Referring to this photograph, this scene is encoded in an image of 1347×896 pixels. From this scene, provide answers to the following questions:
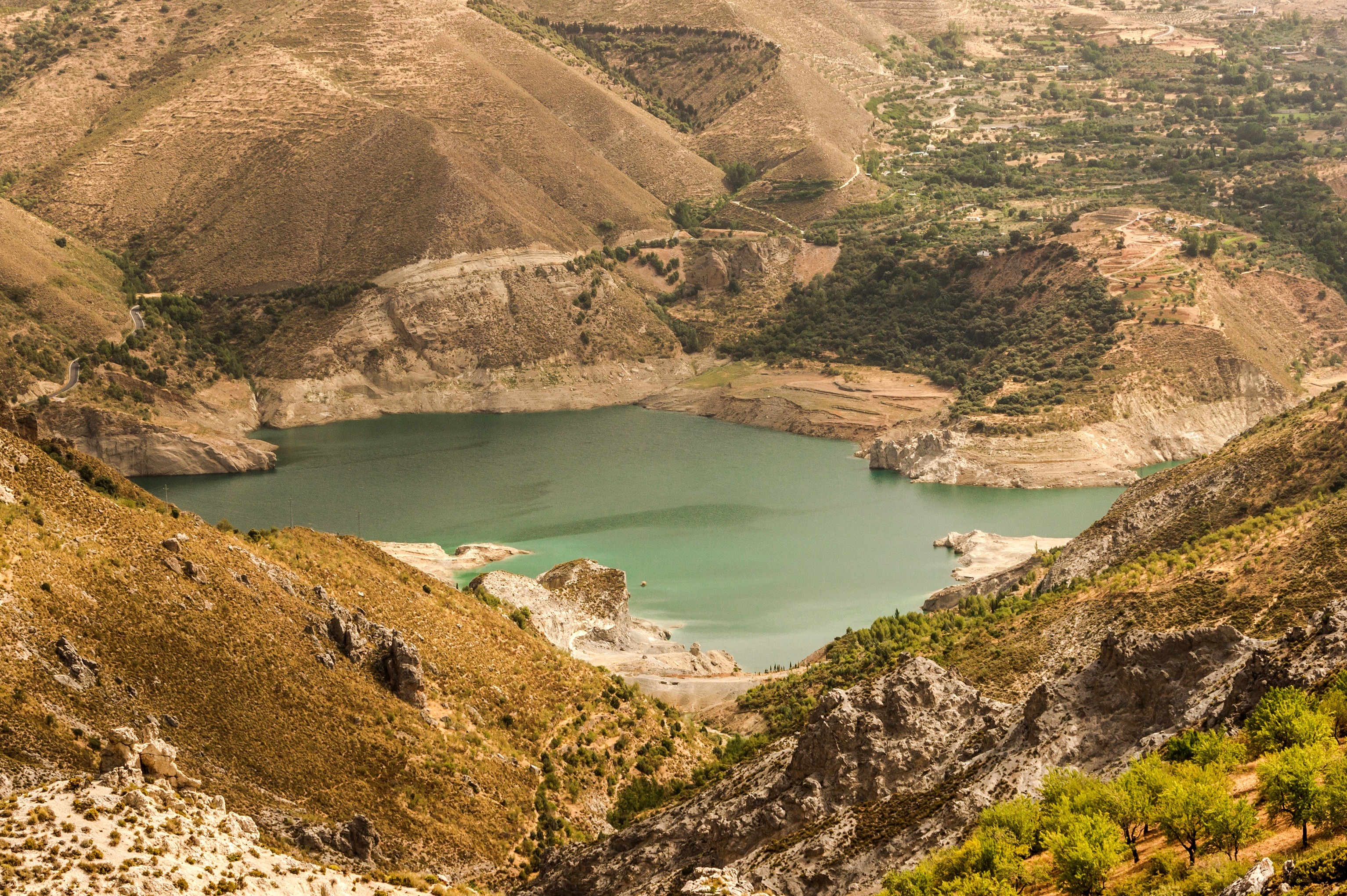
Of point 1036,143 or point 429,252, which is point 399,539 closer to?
point 429,252

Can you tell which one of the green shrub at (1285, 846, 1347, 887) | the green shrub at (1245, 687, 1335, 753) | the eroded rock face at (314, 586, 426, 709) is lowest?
the eroded rock face at (314, 586, 426, 709)

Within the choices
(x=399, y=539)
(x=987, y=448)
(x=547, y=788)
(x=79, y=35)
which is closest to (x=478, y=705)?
(x=547, y=788)

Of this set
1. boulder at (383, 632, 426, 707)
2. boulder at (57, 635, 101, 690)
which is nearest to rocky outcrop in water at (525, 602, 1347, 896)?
boulder at (383, 632, 426, 707)

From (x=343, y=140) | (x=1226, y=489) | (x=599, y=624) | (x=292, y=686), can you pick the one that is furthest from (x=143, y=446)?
(x=1226, y=489)

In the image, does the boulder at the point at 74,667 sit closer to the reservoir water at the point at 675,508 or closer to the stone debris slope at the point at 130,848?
the stone debris slope at the point at 130,848

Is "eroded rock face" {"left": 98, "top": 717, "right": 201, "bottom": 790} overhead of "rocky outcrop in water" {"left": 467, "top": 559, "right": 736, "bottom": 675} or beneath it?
overhead

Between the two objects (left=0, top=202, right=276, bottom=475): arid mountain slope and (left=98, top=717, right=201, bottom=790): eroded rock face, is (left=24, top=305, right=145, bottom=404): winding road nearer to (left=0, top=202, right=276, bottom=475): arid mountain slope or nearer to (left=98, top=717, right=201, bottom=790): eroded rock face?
(left=0, top=202, right=276, bottom=475): arid mountain slope

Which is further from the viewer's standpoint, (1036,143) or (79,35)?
(1036,143)

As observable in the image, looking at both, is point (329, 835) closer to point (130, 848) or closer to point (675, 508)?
point (130, 848)
